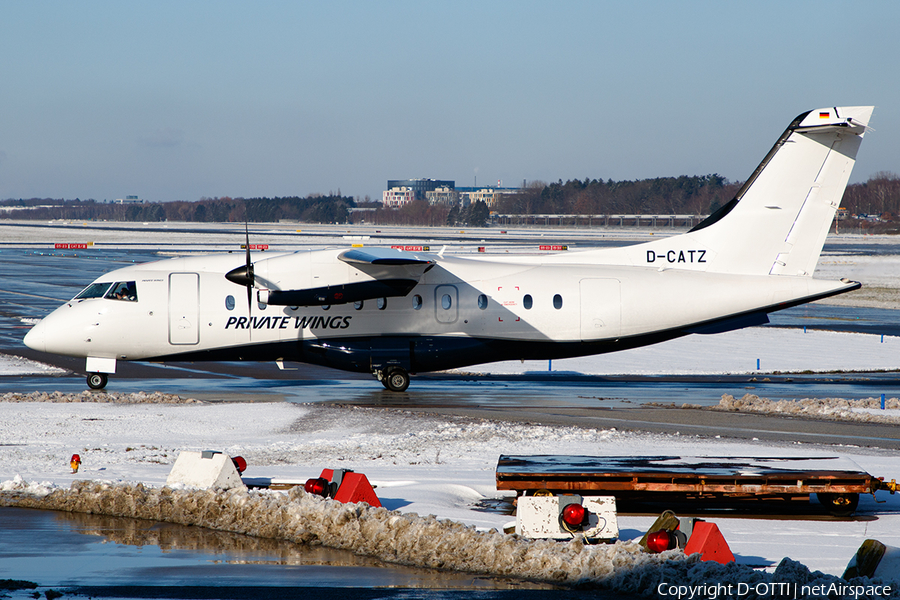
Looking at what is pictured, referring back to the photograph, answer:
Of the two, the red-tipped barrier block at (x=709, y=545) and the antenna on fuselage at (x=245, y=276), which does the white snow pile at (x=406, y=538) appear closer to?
the red-tipped barrier block at (x=709, y=545)

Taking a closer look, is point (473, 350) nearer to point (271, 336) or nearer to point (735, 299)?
point (271, 336)

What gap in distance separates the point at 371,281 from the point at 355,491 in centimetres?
1055

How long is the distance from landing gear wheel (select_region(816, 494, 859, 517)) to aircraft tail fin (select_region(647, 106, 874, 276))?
11.1m

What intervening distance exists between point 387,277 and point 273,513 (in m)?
10.9

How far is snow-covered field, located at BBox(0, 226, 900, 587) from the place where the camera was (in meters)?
10.2

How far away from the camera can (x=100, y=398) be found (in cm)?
1920

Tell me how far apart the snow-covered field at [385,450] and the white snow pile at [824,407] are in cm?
365

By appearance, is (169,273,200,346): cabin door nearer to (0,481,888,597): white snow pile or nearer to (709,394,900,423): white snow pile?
(0,481,888,597): white snow pile

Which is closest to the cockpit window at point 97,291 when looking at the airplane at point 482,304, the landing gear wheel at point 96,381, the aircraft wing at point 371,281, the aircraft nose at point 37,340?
Answer: the airplane at point 482,304

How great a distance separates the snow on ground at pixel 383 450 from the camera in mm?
10217

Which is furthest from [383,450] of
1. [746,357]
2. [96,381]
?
[746,357]

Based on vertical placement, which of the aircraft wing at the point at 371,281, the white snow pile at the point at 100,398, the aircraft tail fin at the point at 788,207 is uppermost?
the aircraft tail fin at the point at 788,207

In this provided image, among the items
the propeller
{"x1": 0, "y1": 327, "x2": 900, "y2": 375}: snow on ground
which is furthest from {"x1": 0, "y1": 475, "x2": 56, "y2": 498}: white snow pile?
{"x1": 0, "y1": 327, "x2": 900, "y2": 375}: snow on ground

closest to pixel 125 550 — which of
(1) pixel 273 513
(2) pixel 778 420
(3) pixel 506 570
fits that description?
(1) pixel 273 513
